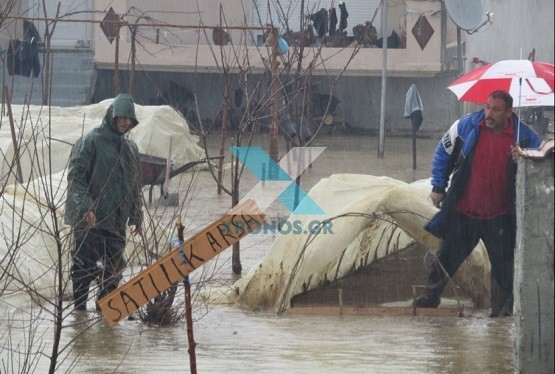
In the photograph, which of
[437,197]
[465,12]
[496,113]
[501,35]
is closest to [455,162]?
[437,197]

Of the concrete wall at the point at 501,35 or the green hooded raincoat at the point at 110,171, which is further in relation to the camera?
the concrete wall at the point at 501,35

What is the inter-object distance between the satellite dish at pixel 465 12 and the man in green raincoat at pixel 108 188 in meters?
10.9

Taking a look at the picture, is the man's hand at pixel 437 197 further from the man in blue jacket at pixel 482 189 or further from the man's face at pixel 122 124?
the man's face at pixel 122 124

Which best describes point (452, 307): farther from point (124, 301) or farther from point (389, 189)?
point (124, 301)

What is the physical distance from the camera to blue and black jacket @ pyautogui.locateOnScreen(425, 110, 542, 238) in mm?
8438

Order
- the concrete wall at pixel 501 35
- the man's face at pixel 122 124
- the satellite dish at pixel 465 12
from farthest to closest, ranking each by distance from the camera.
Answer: the satellite dish at pixel 465 12 < the concrete wall at pixel 501 35 < the man's face at pixel 122 124

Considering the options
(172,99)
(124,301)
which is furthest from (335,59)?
(124,301)

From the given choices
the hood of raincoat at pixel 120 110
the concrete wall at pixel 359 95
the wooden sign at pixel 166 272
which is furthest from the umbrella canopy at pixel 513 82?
the concrete wall at pixel 359 95

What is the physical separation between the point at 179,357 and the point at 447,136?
8.52 feet

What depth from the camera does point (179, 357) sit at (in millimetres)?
7461

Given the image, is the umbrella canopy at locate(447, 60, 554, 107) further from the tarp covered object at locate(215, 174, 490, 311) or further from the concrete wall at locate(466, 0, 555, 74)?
the concrete wall at locate(466, 0, 555, 74)

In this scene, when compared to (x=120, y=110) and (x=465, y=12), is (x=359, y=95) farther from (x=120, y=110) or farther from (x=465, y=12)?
(x=120, y=110)

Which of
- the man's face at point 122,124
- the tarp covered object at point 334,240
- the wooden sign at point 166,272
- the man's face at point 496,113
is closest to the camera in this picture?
the wooden sign at point 166,272

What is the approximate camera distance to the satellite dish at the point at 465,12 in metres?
18.9
